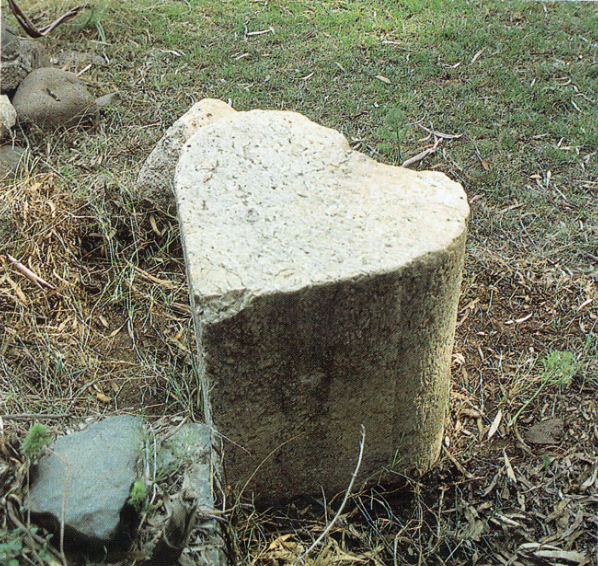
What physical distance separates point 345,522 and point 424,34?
11.4ft

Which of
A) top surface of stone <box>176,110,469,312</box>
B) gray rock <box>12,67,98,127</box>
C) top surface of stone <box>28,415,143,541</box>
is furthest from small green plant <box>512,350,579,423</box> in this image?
gray rock <box>12,67,98,127</box>

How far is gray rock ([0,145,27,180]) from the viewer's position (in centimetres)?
350

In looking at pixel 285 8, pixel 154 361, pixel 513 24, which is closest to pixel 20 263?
pixel 154 361

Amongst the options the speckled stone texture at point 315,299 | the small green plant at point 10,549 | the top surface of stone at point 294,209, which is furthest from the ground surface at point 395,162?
the top surface of stone at point 294,209

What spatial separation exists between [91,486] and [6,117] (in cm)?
270

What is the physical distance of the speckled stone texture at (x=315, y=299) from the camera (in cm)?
167

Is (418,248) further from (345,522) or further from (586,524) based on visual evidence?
(586,524)

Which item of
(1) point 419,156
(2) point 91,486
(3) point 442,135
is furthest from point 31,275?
(3) point 442,135

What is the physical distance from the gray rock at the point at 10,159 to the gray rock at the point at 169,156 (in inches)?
31.5

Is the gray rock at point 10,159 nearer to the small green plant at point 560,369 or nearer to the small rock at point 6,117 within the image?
the small rock at point 6,117

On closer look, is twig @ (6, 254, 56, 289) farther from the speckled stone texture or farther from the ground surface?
the speckled stone texture

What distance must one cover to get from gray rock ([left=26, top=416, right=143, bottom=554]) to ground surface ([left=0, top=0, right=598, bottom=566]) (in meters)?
0.07

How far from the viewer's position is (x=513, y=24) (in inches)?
184

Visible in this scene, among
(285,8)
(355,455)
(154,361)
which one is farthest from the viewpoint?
(285,8)
